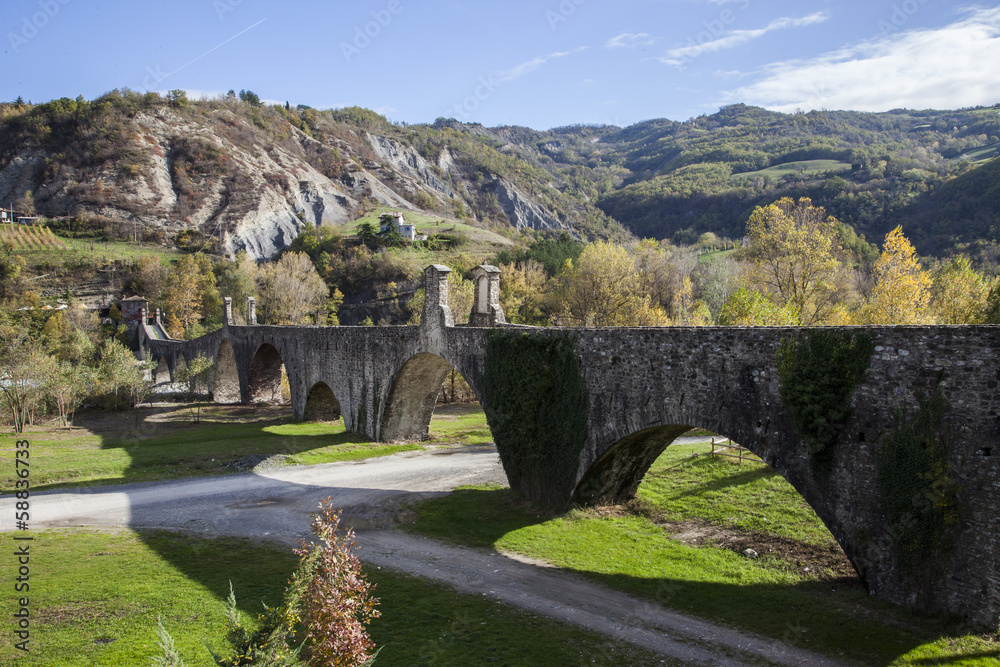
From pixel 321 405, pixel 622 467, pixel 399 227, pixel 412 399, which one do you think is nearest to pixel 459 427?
pixel 412 399

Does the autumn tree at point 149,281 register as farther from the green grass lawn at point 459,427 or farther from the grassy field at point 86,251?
the green grass lawn at point 459,427

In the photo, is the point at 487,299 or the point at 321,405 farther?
the point at 321,405

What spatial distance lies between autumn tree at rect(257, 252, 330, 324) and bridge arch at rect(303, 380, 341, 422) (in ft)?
122

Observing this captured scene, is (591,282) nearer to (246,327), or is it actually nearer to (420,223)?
(246,327)

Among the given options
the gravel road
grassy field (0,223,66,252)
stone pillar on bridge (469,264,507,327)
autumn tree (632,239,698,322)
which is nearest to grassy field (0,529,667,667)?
the gravel road

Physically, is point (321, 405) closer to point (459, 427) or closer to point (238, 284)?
point (459, 427)

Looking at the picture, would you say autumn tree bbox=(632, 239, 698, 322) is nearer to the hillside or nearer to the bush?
the bush

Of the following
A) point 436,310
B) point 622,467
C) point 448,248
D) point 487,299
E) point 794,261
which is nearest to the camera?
point 622,467

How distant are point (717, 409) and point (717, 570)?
3649 millimetres

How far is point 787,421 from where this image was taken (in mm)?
10969

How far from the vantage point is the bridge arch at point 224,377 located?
49.9 metres

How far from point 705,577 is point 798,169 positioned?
126465 millimetres

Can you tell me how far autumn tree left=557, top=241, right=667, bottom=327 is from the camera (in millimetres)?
44537

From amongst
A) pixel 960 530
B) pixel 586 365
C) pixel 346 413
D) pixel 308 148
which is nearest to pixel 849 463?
pixel 960 530
